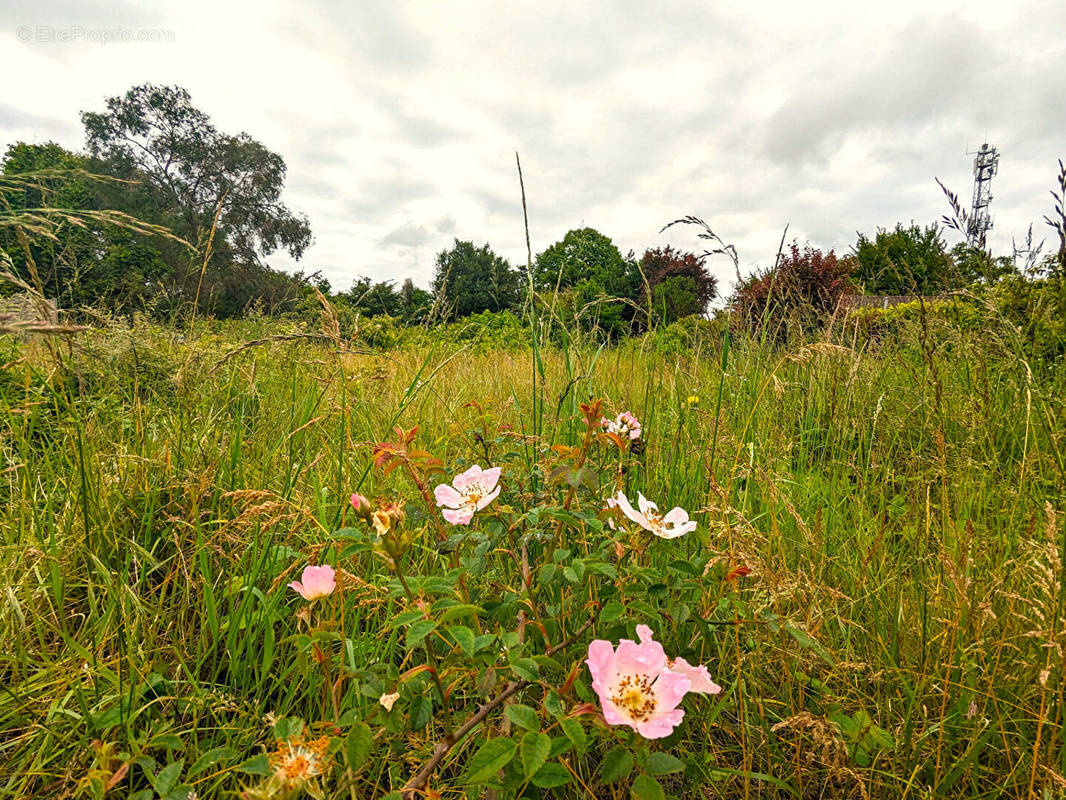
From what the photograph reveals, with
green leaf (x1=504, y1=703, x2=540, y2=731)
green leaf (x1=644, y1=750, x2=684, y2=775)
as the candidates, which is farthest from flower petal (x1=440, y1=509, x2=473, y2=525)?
green leaf (x1=644, y1=750, x2=684, y2=775)

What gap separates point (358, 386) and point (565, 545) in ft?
6.60

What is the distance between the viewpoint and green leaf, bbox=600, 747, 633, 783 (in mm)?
611

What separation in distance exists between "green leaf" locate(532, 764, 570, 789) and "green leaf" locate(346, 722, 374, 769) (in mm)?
202

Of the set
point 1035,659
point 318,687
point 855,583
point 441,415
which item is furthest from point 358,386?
point 1035,659

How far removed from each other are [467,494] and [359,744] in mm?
415

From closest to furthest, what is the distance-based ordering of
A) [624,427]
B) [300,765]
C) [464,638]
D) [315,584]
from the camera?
[300,765], [464,638], [315,584], [624,427]

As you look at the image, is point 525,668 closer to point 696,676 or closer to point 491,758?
point 491,758

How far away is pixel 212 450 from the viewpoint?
152cm

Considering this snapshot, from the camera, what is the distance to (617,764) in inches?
24.7

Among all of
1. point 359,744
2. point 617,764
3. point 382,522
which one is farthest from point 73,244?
point 617,764

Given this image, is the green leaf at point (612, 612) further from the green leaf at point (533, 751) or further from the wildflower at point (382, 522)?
the wildflower at point (382, 522)

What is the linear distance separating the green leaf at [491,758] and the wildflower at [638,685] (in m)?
0.12

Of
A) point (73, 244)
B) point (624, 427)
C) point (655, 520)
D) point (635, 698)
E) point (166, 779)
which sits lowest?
point (166, 779)

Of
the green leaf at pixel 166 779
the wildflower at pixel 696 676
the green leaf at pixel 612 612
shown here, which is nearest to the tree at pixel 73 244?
the green leaf at pixel 166 779
